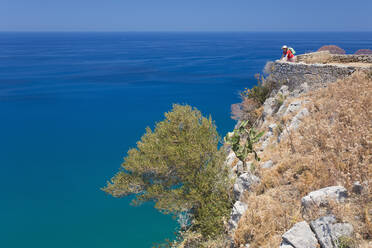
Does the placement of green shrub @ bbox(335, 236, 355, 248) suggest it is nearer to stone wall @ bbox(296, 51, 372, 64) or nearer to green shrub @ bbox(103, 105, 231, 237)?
green shrub @ bbox(103, 105, 231, 237)

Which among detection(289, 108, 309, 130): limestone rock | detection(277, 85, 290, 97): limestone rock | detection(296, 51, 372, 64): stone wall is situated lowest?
detection(289, 108, 309, 130): limestone rock

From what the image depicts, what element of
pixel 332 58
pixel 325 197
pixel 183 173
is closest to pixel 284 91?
pixel 332 58

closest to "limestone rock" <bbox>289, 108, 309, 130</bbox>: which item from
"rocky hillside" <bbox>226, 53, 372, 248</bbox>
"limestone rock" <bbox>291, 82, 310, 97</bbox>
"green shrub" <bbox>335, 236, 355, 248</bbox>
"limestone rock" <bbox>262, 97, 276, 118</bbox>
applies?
"rocky hillside" <bbox>226, 53, 372, 248</bbox>

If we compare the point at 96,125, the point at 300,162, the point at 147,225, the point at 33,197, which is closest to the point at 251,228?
the point at 300,162

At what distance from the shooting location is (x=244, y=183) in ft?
31.6

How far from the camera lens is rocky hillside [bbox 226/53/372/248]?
235 inches

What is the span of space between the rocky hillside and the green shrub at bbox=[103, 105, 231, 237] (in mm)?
1168

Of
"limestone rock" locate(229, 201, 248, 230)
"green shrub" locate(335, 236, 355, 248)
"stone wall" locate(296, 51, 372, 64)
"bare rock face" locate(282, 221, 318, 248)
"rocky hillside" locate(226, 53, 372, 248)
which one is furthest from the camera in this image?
"stone wall" locate(296, 51, 372, 64)

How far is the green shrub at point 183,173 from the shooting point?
11.3 metres

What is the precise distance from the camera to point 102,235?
869 inches

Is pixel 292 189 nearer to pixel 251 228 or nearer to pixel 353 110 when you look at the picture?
pixel 251 228

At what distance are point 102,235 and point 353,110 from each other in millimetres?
19401

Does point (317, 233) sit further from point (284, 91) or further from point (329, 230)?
point (284, 91)

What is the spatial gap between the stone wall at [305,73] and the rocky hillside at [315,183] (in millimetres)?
3289
